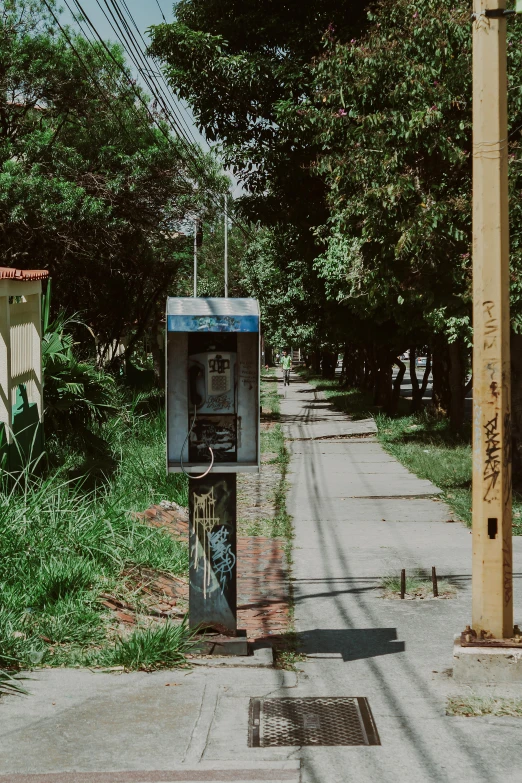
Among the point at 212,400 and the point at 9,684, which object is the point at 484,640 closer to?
the point at 212,400

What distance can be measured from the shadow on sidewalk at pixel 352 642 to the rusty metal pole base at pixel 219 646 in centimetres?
52

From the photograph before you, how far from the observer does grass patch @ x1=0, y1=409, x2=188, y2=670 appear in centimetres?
616

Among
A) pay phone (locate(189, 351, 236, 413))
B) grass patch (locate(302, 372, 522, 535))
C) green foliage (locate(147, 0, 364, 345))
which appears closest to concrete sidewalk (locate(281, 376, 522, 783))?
grass patch (locate(302, 372, 522, 535))

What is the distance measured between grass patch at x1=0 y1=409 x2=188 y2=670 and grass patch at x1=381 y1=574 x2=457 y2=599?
1700mm

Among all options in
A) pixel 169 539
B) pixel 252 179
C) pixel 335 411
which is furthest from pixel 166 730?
pixel 335 411

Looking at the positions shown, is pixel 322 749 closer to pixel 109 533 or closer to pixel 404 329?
pixel 109 533

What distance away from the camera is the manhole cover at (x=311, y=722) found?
4.84 m

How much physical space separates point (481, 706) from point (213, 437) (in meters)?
2.27

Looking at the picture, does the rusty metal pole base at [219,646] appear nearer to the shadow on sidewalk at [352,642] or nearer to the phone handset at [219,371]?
the shadow on sidewalk at [352,642]

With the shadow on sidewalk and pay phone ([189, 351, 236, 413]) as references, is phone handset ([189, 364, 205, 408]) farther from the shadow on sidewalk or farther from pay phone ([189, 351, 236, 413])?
the shadow on sidewalk

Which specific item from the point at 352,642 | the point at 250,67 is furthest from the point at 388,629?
the point at 250,67

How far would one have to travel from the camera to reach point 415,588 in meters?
8.20

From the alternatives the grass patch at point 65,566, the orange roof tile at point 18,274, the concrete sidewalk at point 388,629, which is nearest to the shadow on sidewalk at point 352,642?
the concrete sidewalk at point 388,629

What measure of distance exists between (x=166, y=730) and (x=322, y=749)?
0.78 metres
